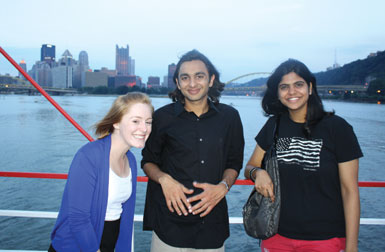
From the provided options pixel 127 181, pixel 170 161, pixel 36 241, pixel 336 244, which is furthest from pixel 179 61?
pixel 36 241

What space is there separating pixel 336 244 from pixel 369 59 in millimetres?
91588

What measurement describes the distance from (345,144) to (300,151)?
21 centimetres

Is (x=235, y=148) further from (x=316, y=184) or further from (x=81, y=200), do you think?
(x=81, y=200)

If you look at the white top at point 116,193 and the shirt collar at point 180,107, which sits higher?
the shirt collar at point 180,107

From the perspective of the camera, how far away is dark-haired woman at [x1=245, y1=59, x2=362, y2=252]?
157cm

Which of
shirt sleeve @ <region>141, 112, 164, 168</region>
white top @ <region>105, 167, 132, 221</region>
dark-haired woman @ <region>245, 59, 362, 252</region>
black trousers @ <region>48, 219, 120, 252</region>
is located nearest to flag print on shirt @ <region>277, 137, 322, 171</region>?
dark-haired woman @ <region>245, 59, 362, 252</region>

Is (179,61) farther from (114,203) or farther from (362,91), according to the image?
(362,91)

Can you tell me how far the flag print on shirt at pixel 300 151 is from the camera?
162cm

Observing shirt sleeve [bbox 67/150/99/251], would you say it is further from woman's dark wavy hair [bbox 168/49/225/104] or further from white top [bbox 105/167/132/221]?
woman's dark wavy hair [bbox 168/49/225/104]

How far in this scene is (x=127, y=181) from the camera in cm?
172

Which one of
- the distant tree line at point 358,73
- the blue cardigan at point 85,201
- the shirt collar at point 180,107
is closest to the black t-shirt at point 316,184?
the shirt collar at point 180,107

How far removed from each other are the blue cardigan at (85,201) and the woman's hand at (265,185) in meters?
0.76

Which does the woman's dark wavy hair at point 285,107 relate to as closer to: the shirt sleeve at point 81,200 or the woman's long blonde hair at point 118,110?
the woman's long blonde hair at point 118,110

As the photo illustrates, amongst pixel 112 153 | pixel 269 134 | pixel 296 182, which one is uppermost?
pixel 269 134
